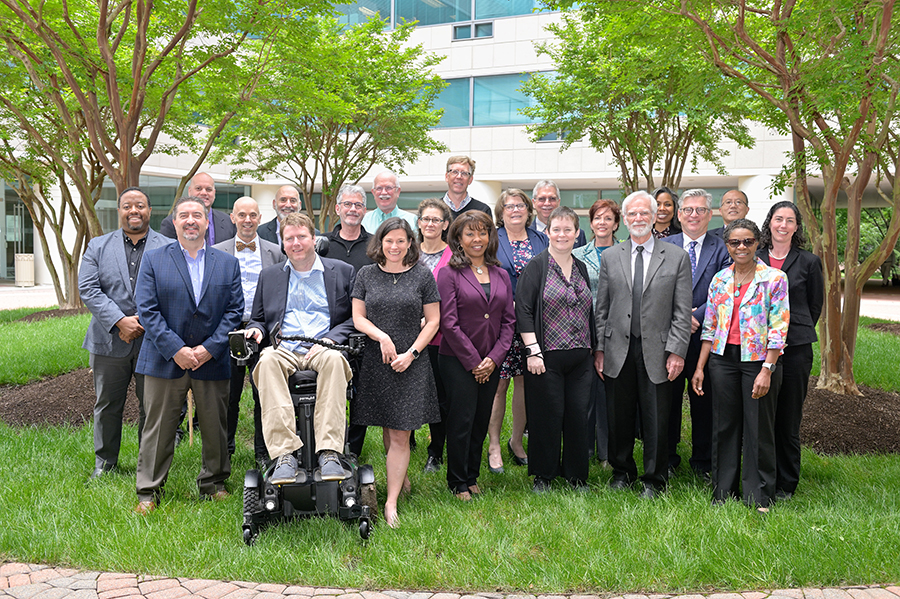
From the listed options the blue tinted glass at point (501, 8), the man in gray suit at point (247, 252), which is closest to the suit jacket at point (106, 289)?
the man in gray suit at point (247, 252)

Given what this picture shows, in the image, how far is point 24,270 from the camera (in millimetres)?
27500

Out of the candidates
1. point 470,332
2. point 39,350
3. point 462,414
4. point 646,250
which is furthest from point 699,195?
point 39,350

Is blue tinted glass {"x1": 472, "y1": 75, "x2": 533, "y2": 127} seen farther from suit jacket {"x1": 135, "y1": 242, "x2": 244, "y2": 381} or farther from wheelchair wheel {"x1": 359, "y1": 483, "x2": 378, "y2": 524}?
wheelchair wheel {"x1": 359, "y1": 483, "x2": 378, "y2": 524}

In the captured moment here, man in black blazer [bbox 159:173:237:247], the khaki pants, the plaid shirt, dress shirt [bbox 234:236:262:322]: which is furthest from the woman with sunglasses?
man in black blazer [bbox 159:173:237:247]

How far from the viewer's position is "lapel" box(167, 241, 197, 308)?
457 centimetres

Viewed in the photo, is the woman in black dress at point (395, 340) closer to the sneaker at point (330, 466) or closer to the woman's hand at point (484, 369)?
the woman's hand at point (484, 369)

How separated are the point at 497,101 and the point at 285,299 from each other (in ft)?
73.5

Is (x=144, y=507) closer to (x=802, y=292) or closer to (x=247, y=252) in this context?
(x=247, y=252)

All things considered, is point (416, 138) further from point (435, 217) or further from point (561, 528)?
point (561, 528)

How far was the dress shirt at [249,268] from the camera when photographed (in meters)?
5.39

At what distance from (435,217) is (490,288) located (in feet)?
2.36

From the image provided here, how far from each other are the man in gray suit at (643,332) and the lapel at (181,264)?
2956 millimetres

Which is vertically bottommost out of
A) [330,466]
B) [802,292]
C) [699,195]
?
[330,466]

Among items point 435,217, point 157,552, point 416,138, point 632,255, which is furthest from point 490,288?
point 416,138
